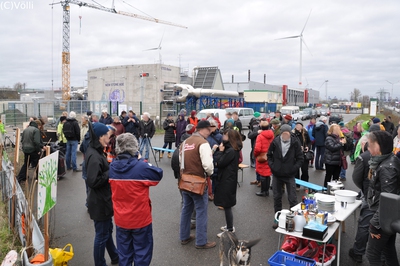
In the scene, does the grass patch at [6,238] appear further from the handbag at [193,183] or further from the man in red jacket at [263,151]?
the man in red jacket at [263,151]

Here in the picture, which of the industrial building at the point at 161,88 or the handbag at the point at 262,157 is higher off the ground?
the industrial building at the point at 161,88

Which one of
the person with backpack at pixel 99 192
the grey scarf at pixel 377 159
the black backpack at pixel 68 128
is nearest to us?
the grey scarf at pixel 377 159

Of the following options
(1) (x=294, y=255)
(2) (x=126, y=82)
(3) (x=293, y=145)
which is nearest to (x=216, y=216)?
(3) (x=293, y=145)

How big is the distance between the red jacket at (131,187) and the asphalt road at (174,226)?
119cm

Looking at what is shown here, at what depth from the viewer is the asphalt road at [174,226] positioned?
14.9 feet

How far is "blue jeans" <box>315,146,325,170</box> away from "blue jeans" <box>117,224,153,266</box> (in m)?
7.84

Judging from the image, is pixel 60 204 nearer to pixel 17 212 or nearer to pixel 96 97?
pixel 17 212

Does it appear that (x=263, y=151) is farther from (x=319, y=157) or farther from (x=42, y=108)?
(x=42, y=108)

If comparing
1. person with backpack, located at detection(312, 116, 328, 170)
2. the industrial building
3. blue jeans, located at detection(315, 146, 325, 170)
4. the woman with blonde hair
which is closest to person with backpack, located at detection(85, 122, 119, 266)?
the woman with blonde hair

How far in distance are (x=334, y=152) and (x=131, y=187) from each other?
5.56 m

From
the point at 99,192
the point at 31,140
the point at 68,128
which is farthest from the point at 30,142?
the point at 99,192

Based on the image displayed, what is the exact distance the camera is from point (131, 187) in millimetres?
3492

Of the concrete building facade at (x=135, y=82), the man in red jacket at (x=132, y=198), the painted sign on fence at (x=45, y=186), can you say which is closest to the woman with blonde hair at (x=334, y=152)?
the man in red jacket at (x=132, y=198)

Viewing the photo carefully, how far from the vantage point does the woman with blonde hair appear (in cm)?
739
